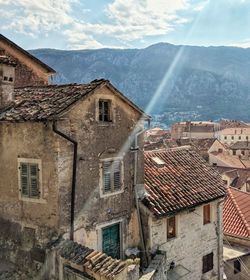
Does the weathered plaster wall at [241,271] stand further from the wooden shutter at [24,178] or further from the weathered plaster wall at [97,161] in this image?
the wooden shutter at [24,178]

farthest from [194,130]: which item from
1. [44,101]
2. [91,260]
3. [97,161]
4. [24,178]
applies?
[91,260]

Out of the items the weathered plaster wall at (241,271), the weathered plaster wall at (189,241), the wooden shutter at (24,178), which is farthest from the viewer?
the weathered plaster wall at (241,271)

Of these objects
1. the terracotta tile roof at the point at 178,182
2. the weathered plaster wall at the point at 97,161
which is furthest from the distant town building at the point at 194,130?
the weathered plaster wall at the point at 97,161

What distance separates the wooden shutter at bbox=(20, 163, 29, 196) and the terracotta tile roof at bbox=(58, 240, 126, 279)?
224 cm

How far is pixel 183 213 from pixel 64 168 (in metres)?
6.43

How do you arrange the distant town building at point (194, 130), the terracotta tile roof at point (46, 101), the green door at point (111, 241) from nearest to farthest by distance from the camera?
the terracotta tile roof at point (46, 101) → the green door at point (111, 241) → the distant town building at point (194, 130)

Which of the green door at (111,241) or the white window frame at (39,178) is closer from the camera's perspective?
the white window frame at (39,178)

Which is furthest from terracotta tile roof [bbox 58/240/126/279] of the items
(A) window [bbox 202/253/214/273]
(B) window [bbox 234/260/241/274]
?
(B) window [bbox 234/260/241/274]

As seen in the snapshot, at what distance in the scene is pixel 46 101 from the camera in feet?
46.0

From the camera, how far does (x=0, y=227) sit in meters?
14.5

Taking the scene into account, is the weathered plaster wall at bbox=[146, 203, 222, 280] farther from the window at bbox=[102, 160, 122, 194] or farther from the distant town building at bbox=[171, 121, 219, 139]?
the distant town building at bbox=[171, 121, 219, 139]

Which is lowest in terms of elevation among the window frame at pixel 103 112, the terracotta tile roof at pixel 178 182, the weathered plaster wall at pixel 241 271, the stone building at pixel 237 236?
the weathered plaster wall at pixel 241 271

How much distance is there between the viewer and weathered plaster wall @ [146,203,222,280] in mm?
16234

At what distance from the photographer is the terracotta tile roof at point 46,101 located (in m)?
12.9
